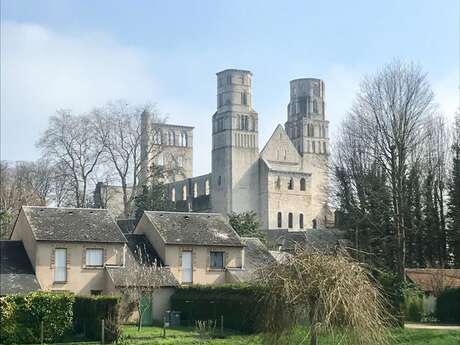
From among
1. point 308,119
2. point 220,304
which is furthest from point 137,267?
point 308,119

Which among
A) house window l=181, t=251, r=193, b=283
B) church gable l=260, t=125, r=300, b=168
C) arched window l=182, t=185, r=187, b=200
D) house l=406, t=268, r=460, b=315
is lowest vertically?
house l=406, t=268, r=460, b=315

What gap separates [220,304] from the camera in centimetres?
3653

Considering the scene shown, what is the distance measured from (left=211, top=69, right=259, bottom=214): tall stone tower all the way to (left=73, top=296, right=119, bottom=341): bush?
64.0 meters

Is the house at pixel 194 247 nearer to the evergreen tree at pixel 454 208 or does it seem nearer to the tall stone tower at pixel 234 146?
the evergreen tree at pixel 454 208

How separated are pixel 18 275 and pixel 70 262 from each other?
2.79 metres

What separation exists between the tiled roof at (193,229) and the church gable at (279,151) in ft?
178

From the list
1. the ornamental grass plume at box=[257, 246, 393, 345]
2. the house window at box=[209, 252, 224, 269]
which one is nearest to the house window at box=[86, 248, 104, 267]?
the house window at box=[209, 252, 224, 269]

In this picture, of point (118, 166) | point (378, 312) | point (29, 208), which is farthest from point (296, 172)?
point (378, 312)

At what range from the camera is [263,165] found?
3969 inches

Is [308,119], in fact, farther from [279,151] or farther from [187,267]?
[187,267]

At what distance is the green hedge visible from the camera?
34438mm

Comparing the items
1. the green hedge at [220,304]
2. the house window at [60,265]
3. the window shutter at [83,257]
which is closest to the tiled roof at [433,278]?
the green hedge at [220,304]

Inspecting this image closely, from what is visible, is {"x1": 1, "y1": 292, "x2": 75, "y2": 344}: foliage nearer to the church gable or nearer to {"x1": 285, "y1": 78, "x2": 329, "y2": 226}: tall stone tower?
the church gable

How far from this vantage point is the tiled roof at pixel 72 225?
134 feet
